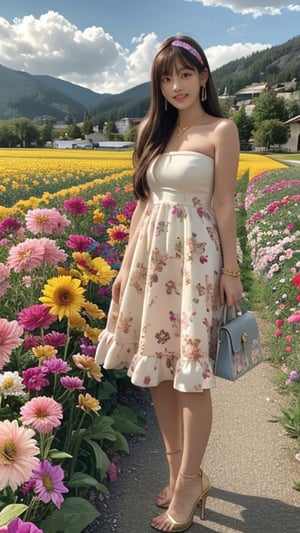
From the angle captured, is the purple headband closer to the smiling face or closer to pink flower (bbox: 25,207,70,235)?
the smiling face

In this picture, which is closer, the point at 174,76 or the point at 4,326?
the point at 4,326

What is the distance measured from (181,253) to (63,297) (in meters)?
0.49

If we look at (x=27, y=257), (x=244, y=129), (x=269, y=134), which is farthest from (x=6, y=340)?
(x=244, y=129)

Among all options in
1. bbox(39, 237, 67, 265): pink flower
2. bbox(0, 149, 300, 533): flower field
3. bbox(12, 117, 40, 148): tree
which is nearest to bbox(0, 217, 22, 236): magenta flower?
Answer: bbox(0, 149, 300, 533): flower field

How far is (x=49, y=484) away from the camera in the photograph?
1.50 m

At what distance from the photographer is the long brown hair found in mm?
2043

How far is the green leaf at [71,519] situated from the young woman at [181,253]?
0.49 metres

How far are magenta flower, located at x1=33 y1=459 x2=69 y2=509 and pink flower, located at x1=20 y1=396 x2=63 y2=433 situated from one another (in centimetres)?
13

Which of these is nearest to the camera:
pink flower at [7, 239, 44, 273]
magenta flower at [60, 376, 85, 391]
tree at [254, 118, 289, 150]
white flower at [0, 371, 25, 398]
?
white flower at [0, 371, 25, 398]

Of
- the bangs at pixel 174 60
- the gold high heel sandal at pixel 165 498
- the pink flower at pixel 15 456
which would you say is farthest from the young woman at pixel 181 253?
the pink flower at pixel 15 456

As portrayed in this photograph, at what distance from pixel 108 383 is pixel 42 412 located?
145 centimetres

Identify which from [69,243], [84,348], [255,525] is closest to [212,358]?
[84,348]

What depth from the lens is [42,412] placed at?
1.50 meters

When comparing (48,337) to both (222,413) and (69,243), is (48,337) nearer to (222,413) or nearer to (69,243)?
(69,243)
